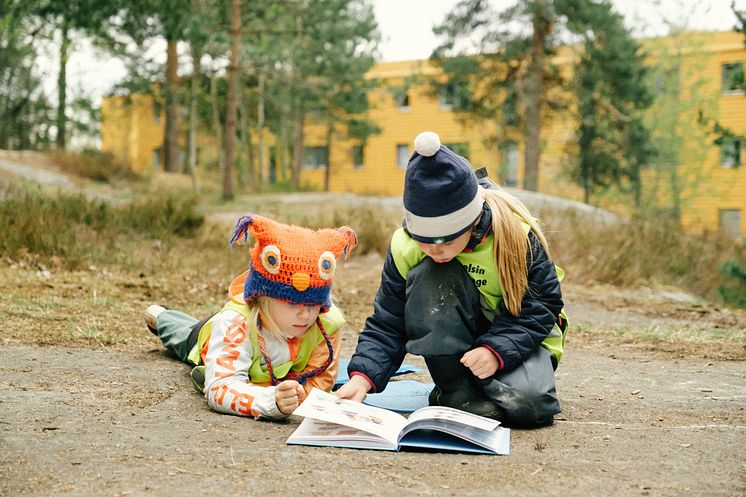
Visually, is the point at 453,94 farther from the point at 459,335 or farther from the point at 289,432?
the point at 289,432

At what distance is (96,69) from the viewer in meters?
27.2

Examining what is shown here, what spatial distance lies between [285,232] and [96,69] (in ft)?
85.3

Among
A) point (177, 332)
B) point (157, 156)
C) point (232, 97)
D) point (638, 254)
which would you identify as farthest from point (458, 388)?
point (157, 156)

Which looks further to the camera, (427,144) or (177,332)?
(177,332)

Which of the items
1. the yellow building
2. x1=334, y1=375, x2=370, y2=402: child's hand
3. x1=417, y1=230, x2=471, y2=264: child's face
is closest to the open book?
x1=334, y1=375, x2=370, y2=402: child's hand

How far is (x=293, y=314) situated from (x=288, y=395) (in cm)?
33

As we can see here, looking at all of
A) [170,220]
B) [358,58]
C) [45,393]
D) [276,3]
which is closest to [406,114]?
[358,58]

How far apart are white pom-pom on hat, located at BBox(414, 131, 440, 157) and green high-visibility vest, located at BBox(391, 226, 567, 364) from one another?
478 mm

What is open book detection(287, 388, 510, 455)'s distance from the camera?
281 cm

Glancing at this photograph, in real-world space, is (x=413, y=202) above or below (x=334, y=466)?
above

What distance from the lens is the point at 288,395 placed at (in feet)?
10.2

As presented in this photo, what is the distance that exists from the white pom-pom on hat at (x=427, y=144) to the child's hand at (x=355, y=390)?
88cm

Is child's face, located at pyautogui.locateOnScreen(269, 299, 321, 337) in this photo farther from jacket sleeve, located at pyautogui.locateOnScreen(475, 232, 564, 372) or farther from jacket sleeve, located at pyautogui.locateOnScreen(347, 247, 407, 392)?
jacket sleeve, located at pyautogui.locateOnScreen(475, 232, 564, 372)

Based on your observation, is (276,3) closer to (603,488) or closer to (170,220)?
(170,220)
